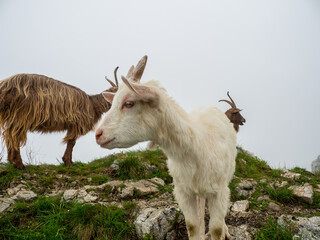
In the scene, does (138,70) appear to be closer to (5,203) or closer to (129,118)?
(129,118)

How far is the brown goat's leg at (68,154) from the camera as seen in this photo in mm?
6258

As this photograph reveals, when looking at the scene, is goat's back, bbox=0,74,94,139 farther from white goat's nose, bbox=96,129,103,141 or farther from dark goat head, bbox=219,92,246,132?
dark goat head, bbox=219,92,246,132

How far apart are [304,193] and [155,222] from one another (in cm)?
300

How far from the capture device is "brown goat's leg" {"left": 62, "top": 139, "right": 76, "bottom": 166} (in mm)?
6258

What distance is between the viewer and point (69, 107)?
6.23 meters

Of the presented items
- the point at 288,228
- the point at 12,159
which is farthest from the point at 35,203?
the point at 288,228

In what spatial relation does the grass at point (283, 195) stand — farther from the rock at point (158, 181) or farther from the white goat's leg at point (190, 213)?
the white goat's leg at point (190, 213)

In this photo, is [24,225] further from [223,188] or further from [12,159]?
[223,188]

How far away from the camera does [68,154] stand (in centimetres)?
634

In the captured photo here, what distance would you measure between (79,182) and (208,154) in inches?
129

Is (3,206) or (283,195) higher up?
(283,195)

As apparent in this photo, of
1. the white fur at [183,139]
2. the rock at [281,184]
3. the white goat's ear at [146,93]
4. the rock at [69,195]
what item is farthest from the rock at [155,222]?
the rock at [281,184]

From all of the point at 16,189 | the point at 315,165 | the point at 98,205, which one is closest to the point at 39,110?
the point at 16,189

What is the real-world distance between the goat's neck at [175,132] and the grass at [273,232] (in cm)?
179
